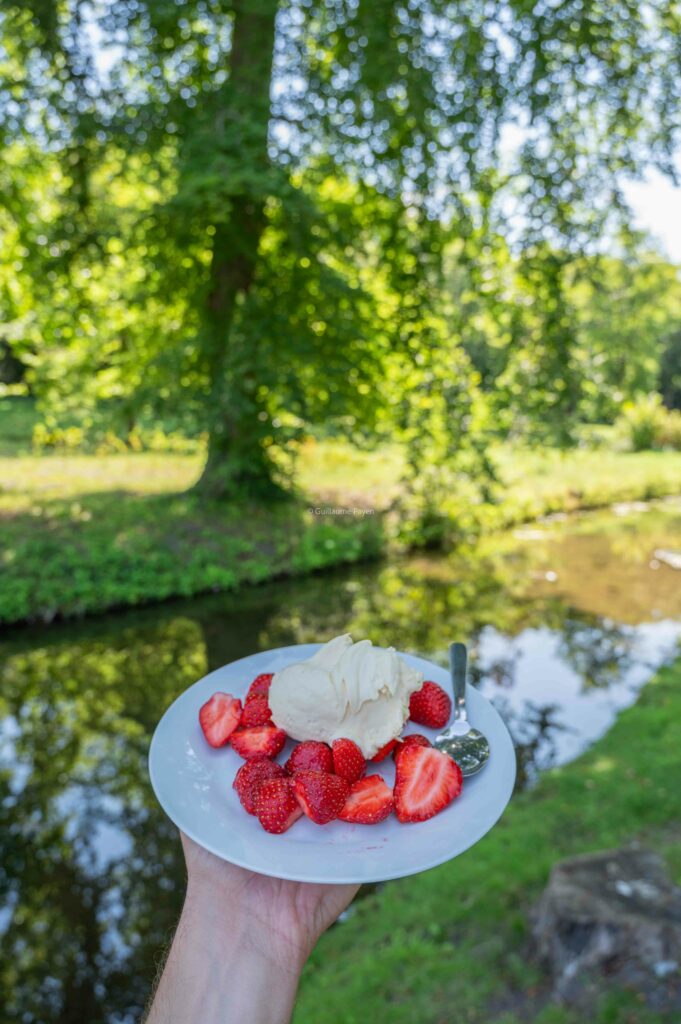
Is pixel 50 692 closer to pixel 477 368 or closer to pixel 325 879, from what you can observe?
pixel 477 368

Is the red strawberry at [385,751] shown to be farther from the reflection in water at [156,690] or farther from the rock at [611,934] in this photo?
the rock at [611,934]

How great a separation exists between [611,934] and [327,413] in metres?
5.23

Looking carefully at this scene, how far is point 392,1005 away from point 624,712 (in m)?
3.05

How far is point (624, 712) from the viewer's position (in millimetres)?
4961

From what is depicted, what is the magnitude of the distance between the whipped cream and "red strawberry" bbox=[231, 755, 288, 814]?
0.38 ft

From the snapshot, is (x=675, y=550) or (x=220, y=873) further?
(x=675, y=550)

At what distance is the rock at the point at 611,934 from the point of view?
7.51 ft

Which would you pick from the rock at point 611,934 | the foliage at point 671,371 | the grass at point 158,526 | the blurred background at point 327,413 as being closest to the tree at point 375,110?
the blurred background at point 327,413

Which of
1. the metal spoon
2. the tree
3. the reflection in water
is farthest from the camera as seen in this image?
the tree

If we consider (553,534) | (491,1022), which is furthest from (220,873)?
(553,534)

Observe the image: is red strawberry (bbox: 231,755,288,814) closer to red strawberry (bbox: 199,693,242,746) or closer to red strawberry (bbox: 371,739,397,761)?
red strawberry (bbox: 199,693,242,746)

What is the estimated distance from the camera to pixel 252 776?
51.7 inches

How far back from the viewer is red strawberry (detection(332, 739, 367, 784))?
139 cm

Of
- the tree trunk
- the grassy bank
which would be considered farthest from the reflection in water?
the tree trunk
